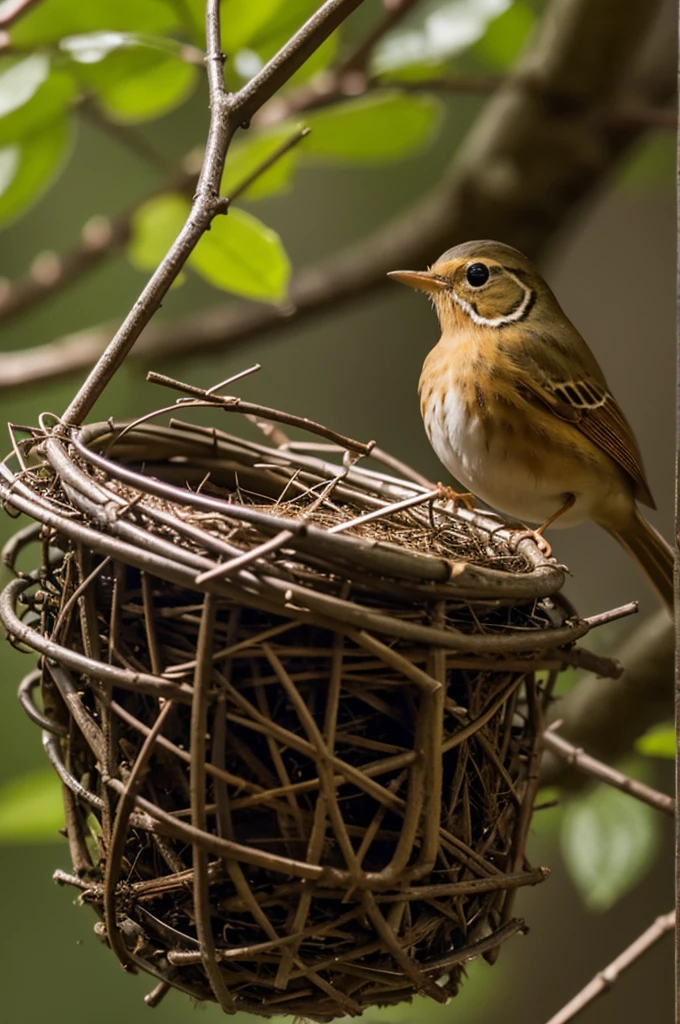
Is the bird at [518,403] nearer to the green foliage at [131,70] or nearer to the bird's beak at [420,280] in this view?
the bird's beak at [420,280]

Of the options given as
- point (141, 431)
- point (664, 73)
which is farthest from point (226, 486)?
point (664, 73)

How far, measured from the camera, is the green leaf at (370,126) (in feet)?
4.73

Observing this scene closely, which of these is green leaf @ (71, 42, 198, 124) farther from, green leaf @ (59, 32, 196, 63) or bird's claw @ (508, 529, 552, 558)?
bird's claw @ (508, 529, 552, 558)

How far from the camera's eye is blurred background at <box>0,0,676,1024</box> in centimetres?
235

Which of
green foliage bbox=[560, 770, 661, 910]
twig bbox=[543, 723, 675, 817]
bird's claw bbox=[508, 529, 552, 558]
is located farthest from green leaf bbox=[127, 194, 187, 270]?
green foliage bbox=[560, 770, 661, 910]

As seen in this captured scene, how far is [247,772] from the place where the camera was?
2.46 feet

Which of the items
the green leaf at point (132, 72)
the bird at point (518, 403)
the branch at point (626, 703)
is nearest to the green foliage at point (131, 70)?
the green leaf at point (132, 72)

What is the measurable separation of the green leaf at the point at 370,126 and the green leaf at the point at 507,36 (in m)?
0.33

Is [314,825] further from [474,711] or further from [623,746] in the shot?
[623,746]

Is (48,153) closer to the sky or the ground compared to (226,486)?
closer to the sky

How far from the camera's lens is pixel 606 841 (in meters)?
1.41

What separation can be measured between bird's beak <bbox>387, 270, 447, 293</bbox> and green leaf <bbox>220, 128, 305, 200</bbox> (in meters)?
0.19

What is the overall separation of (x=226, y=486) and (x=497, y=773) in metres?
0.44

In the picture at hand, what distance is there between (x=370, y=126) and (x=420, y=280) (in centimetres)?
31
